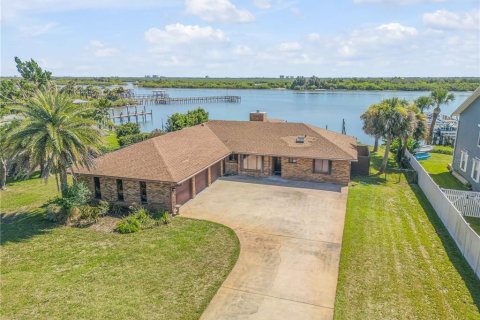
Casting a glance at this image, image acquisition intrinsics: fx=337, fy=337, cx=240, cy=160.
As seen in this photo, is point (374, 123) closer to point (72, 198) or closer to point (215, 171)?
point (215, 171)

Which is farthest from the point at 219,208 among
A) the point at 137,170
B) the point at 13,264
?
the point at 13,264

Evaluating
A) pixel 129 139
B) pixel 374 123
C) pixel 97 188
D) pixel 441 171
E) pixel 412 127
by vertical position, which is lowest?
pixel 441 171

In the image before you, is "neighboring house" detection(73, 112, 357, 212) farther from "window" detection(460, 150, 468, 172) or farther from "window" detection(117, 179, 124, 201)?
"window" detection(460, 150, 468, 172)

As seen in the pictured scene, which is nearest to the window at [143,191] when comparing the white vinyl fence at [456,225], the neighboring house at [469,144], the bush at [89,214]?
the bush at [89,214]

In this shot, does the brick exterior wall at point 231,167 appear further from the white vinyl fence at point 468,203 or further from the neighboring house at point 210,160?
the white vinyl fence at point 468,203

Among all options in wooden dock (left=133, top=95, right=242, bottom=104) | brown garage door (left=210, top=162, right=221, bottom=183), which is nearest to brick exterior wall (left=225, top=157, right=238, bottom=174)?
brown garage door (left=210, top=162, right=221, bottom=183)

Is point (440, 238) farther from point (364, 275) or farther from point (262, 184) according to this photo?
point (262, 184)

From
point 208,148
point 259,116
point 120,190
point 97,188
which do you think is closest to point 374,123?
point 259,116
